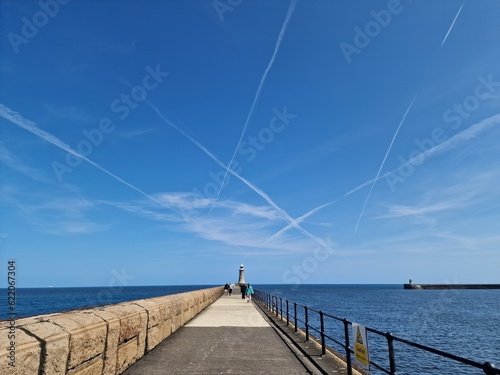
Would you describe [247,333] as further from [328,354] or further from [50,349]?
[50,349]

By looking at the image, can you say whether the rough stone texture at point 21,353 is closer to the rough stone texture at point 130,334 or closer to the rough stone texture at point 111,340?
the rough stone texture at point 111,340

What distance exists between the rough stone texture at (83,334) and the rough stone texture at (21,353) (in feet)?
2.30

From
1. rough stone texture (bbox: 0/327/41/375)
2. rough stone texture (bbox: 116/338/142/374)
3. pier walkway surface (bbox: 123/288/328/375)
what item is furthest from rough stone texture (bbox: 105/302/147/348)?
rough stone texture (bbox: 0/327/41/375)

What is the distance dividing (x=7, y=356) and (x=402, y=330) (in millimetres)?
34394

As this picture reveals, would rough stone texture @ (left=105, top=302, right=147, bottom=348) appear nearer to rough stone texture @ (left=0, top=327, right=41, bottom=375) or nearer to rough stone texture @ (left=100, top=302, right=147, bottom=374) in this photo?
rough stone texture @ (left=100, top=302, right=147, bottom=374)

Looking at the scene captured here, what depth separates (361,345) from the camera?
6199 mm

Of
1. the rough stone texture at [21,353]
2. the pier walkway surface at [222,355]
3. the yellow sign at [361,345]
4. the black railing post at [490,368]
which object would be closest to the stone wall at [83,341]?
the rough stone texture at [21,353]

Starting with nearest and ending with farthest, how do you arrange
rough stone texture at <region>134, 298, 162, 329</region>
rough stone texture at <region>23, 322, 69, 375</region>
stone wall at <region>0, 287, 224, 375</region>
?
stone wall at <region>0, 287, 224, 375</region>, rough stone texture at <region>23, 322, 69, 375</region>, rough stone texture at <region>134, 298, 162, 329</region>

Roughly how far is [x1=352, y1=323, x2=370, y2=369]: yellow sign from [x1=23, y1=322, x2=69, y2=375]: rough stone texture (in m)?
4.27

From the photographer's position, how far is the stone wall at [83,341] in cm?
395

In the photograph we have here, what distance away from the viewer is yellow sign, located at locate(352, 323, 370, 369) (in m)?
5.92

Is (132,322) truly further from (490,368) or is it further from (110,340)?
(490,368)

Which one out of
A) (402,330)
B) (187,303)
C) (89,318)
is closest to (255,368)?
(89,318)

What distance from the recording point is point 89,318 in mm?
5637
